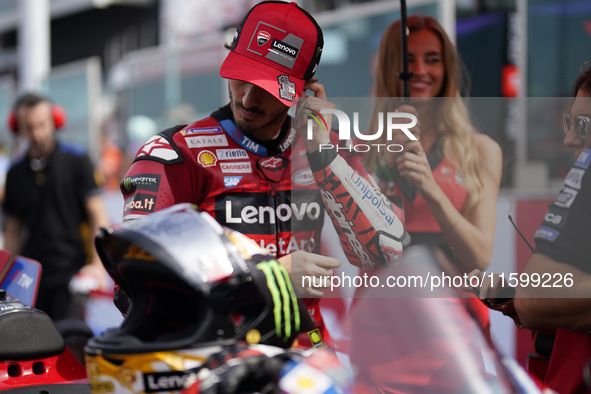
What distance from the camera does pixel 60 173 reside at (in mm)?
4996

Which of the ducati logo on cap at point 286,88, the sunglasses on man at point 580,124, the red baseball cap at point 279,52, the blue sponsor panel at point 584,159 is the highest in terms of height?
the red baseball cap at point 279,52

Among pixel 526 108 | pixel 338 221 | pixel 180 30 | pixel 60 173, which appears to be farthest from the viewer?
pixel 180 30

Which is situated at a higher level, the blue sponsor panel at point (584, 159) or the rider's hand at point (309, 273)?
the blue sponsor panel at point (584, 159)

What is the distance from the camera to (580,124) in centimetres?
185

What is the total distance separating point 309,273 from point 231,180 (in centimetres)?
42

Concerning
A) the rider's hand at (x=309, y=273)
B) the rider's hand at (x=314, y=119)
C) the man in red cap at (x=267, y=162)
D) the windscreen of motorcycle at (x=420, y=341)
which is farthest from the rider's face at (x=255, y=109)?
the windscreen of motorcycle at (x=420, y=341)

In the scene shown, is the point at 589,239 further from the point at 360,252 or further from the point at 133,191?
the point at 133,191

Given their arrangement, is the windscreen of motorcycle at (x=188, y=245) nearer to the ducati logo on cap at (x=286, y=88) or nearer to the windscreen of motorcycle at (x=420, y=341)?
the windscreen of motorcycle at (x=420, y=341)

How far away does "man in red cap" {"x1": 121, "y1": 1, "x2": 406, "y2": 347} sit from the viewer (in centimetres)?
199

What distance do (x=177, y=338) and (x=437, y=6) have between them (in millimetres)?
4252

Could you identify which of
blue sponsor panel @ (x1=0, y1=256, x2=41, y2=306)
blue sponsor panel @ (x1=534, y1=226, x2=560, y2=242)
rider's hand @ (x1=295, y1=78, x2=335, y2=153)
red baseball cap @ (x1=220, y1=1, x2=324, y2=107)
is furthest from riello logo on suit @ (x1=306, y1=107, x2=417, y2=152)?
blue sponsor panel @ (x1=0, y1=256, x2=41, y2=306)

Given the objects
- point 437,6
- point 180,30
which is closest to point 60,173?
point 437,6

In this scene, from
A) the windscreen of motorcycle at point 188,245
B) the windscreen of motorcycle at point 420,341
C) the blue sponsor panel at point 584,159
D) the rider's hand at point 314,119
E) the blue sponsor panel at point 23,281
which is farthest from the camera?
the blue sponsor panel at point 23,281

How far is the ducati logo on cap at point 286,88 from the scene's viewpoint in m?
2.08
